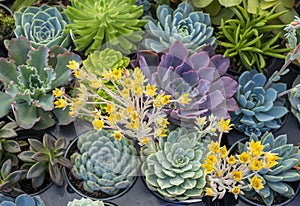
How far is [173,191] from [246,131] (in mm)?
264

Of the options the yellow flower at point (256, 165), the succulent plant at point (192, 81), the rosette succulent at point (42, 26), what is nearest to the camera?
the yellow flower at point (256, 165)

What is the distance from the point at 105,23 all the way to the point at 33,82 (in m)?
0.24

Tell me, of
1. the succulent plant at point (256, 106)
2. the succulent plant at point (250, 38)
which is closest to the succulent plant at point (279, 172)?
the succulent plant at point (256, 106)

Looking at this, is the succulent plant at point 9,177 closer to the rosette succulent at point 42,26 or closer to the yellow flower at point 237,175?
the rosette succulent at point 42,26

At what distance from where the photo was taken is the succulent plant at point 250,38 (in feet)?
3.97

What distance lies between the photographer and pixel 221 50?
1.29m

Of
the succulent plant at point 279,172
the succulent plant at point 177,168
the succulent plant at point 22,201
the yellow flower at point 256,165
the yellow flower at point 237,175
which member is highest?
the yellow flower at point 256,165

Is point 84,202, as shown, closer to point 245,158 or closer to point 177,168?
point 177,168

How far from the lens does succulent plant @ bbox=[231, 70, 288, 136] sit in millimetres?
1175

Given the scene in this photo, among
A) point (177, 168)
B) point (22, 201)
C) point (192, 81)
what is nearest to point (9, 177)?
point (22, 201)

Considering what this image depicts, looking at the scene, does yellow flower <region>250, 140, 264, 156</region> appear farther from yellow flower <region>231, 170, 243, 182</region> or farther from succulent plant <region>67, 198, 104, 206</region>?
succulent plant <region>67, 198, 104, 206</region>

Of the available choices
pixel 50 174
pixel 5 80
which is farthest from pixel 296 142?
pixel 5 80

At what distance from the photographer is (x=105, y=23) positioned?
1.19 meters

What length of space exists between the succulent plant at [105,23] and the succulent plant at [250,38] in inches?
9.4
